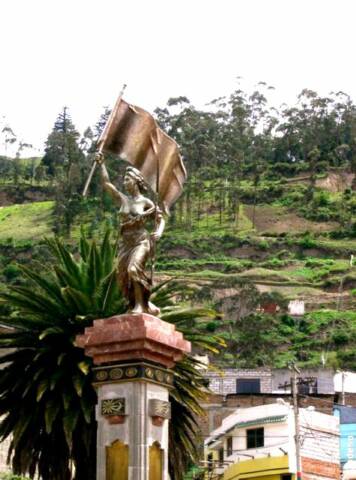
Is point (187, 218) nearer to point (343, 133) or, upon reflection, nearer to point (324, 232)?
point (324, 232)

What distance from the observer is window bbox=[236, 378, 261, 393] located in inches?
2467

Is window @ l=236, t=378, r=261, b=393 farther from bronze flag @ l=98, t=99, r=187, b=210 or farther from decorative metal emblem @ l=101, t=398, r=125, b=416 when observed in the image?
decorative metal emblem @ l=101, t=398, r=125, b=416

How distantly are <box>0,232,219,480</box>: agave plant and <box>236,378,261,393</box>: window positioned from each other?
40.3 meters

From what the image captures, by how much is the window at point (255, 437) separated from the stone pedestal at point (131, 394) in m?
30.4

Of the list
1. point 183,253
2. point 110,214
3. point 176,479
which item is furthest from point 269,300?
point 176,479

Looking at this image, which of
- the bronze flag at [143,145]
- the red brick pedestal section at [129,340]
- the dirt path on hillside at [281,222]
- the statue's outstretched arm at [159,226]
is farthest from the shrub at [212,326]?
the red brick pedestal section at [129,340]

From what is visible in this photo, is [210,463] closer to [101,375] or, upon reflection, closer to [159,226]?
[159,226]

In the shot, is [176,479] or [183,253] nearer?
[176,479]

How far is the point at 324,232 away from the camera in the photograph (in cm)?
12000

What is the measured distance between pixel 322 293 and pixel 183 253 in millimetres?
14275

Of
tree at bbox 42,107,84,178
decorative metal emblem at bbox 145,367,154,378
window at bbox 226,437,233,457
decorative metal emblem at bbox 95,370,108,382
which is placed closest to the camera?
decorative metal emblem at bbox 145,367,154,378

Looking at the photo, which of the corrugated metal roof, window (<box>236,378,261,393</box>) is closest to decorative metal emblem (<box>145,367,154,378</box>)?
the corrugated metal roof

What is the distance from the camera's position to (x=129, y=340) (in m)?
14.3

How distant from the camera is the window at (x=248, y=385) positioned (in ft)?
206
